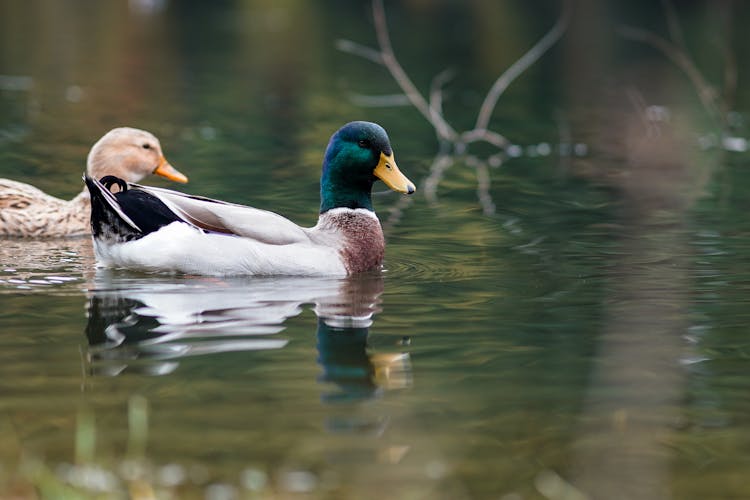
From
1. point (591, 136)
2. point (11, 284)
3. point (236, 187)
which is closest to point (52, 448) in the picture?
point (11, 284)

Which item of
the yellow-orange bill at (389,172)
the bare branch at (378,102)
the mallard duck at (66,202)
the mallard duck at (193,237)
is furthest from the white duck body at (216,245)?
the bare branch at (378,102)

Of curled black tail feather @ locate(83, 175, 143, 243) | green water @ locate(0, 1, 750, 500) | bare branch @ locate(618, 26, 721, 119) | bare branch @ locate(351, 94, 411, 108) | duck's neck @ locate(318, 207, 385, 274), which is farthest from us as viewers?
bare branch @ locate(351, 94, 411, 108)

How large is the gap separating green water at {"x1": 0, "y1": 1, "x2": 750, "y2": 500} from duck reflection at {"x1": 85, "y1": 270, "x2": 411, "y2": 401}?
25 millimetres

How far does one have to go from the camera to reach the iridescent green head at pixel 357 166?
32.9 ft

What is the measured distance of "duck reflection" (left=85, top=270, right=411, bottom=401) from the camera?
6969 millimetres

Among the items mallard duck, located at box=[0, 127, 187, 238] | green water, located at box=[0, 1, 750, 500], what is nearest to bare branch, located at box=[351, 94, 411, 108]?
green water, located at box=[0, 1, 750, 500]

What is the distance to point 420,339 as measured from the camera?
776cm

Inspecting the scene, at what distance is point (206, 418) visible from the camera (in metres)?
6.04

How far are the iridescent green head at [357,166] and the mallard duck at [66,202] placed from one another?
2428 mm

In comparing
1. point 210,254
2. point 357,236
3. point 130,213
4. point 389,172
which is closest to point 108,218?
point 130,213

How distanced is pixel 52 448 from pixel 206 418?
710 millimetres

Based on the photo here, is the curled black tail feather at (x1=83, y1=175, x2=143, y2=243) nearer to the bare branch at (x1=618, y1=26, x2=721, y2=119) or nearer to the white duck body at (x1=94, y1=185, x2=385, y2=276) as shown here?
the white duck body at (x1=94, y1=185, x2=385, y2=276)

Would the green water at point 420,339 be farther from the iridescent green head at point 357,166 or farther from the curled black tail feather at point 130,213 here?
the iridescent green head at point 357,166

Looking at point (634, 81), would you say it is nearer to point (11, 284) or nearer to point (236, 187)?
point (236, 187)
